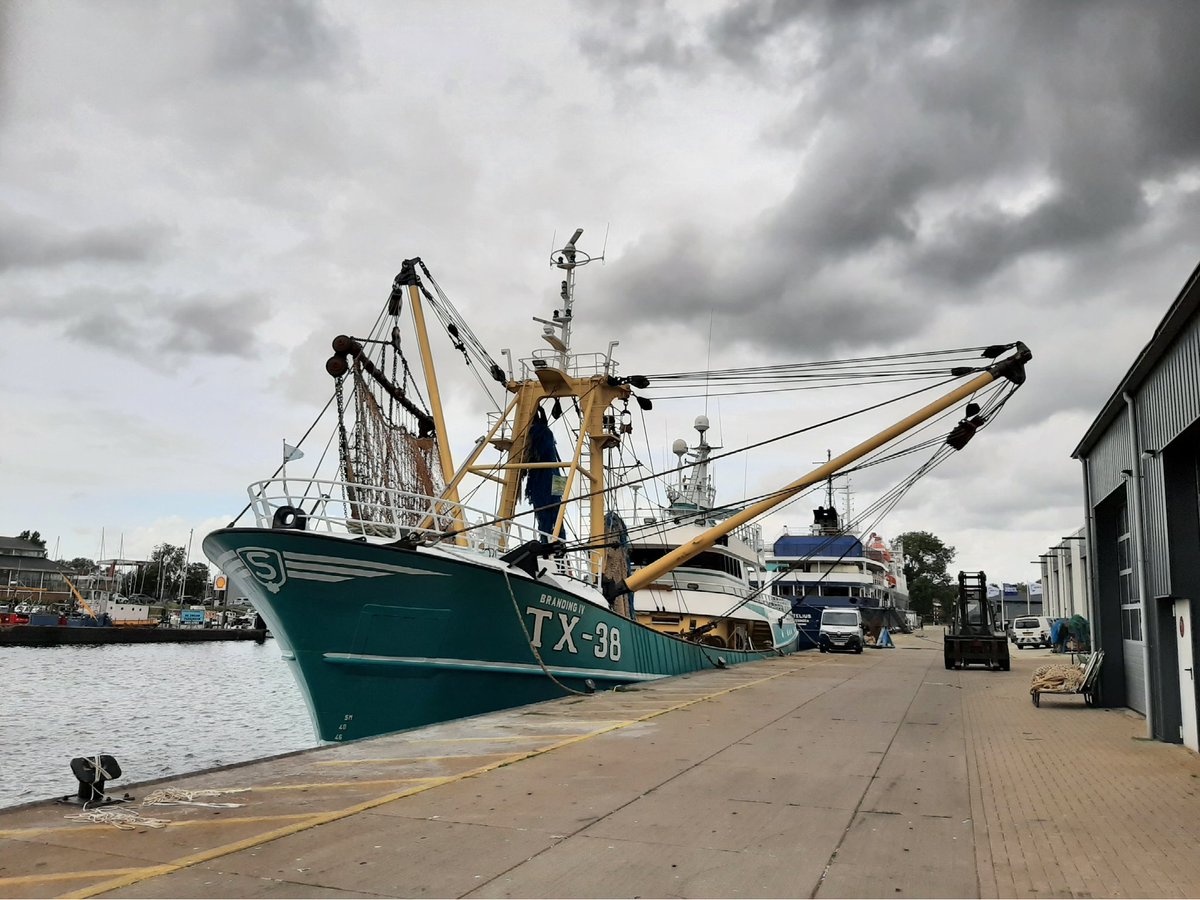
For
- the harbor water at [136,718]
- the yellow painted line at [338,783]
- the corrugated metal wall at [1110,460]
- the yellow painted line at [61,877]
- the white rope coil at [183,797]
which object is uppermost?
the corrugated metal wall at [1110,460]

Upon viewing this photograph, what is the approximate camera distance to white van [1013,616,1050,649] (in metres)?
48.1

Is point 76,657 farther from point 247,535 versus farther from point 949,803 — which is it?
point 949,803

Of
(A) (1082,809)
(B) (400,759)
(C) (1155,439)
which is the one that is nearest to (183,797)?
(B) (400,759)

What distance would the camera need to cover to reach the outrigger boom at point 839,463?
1980 cm

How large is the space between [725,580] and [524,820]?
22780 millimetres

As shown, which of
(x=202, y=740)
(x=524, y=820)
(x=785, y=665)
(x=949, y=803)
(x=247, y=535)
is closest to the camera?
(x=524, y=820)

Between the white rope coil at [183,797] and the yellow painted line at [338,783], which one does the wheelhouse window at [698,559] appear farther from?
the white rope coil at [183,797]

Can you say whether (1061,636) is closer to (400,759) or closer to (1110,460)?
(1110,460)

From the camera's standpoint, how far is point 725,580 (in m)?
29.2

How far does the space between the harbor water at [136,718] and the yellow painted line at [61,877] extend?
241 centimetres

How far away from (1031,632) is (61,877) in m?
51.2

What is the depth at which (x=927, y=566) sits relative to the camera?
442ft

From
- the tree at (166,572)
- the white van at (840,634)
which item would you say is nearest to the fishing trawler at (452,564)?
the white van at (840,634)

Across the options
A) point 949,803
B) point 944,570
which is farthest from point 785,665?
point 944,570
